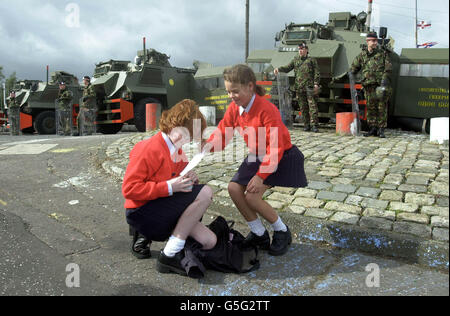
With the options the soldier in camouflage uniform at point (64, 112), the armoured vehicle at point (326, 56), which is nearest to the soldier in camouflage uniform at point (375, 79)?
the armoured vehicle at point (326, 56)

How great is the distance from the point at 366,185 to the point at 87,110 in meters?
10.7

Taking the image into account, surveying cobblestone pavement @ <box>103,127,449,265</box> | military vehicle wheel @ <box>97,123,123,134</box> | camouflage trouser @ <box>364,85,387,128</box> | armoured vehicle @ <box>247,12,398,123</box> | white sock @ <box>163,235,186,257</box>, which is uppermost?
armoured vehicle @ <box>247,12,398,123</box>

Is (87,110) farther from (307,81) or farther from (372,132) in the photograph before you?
(372,132)

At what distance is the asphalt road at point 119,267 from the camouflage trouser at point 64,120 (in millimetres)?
9810

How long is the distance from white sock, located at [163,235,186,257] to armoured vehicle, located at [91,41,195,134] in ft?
32.0

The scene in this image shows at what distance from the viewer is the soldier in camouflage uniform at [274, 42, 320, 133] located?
8.60m

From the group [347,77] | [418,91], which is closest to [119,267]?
[347,77]

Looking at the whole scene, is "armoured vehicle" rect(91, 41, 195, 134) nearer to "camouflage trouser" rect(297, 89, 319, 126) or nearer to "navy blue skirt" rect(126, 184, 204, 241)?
"camouflage trouser" rect(297, 89, 319, 126)

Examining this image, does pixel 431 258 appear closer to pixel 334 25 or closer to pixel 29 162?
pixel 29 162

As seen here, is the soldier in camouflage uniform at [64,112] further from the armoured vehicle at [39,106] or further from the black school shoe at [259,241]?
the black school shoe at [259,241]

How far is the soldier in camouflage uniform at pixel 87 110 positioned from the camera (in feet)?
41.3

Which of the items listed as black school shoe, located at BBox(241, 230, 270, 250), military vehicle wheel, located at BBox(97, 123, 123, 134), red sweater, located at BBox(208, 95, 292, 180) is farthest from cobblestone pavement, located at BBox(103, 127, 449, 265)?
military vehicle wheel, located at BBox(97, 123, 123, 134)

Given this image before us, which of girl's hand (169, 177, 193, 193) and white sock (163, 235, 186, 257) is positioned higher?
girl's hand (169, 177, 193, 193)

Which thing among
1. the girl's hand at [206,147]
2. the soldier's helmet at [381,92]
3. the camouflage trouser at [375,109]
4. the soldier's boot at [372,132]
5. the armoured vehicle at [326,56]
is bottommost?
the soldier's boot at [372,132]
